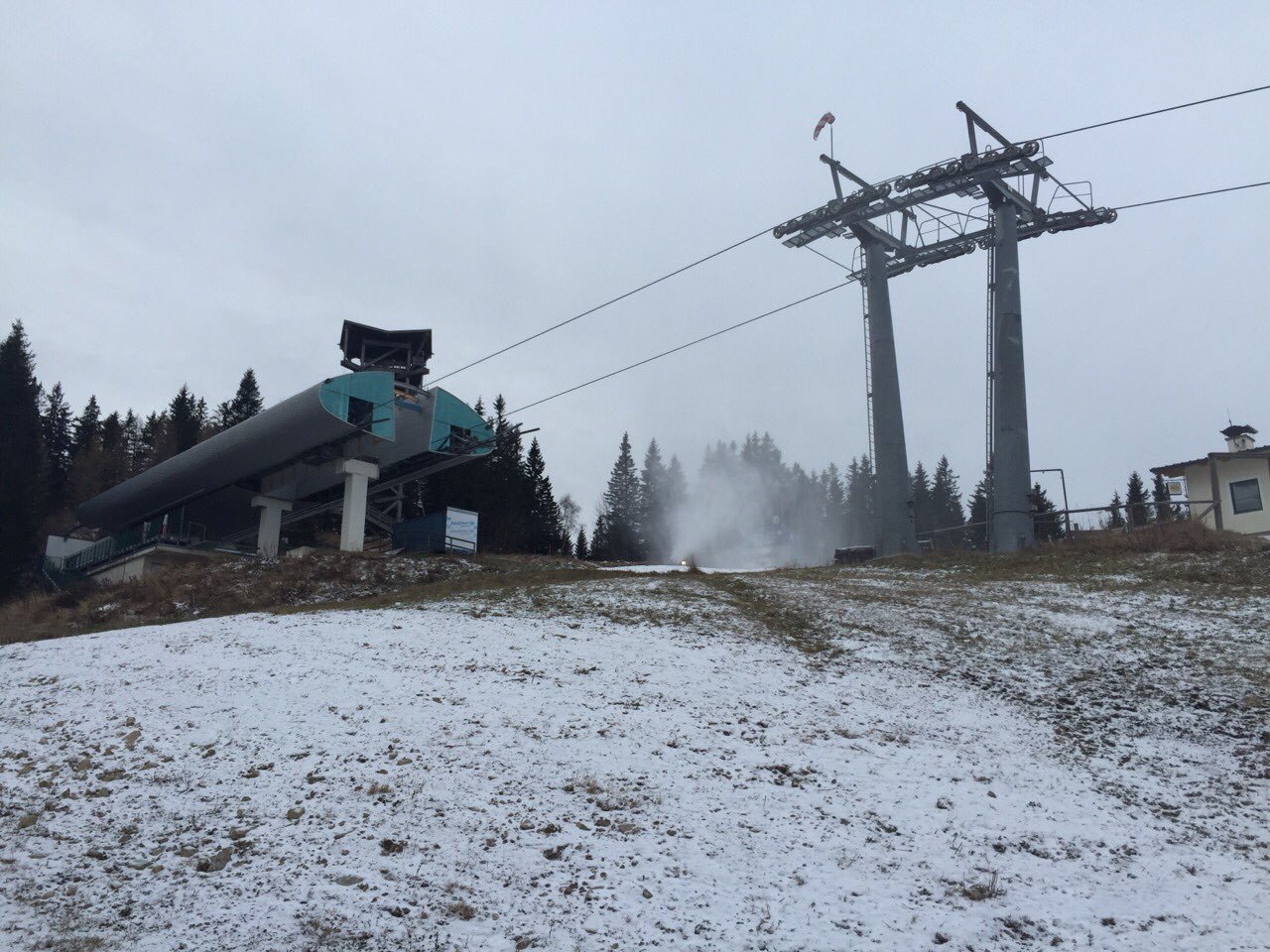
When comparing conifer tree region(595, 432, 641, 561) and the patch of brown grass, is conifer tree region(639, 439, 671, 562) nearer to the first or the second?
conifer tree region(595, 432, 641, 561)

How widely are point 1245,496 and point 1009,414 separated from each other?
1294 cm

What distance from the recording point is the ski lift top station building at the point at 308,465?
4362 cm

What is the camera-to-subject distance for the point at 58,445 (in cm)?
8275

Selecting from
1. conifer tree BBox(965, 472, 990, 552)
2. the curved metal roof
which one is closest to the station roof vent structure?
the curved metal roof

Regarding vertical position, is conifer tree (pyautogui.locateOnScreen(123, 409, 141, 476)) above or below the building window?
above

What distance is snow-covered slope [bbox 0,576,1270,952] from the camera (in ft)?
29.5

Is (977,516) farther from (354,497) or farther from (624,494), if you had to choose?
(354,497)

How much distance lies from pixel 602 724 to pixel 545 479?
61359 mm

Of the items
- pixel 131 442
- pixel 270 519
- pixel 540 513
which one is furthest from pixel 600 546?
Result: pixel 131 442

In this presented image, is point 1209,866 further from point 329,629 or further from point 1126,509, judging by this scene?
point 1126,509

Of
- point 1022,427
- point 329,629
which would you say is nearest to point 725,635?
point 329,629

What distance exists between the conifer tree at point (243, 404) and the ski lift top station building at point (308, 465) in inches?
1089

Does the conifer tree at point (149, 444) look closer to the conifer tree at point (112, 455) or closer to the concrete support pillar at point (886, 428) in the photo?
the conifer tree at point (112, 455)

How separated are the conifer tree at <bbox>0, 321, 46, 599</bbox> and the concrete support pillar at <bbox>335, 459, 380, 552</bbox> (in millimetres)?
19910
